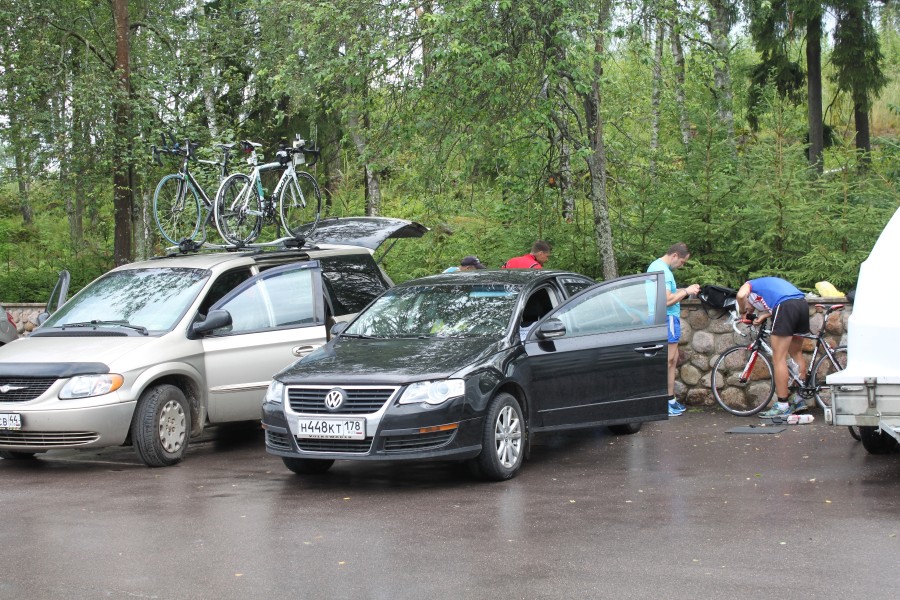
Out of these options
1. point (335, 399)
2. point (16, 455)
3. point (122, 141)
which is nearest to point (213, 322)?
point (335, 399)

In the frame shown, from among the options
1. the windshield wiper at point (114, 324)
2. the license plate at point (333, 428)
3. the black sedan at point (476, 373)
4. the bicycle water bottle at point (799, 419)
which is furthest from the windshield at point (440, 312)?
the bicycle water bottle at point (799, 419)

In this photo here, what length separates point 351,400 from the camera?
8188 millimetres

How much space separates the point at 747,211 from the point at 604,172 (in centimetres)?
206

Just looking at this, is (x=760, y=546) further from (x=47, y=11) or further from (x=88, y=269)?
(x=47, y=11)

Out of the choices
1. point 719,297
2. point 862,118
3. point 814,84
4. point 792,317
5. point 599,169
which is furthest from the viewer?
point 862,118

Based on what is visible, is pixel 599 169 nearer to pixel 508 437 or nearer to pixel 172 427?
pixel 508 437

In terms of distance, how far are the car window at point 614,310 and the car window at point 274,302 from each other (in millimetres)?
2837

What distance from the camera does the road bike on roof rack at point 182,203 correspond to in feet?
43.3

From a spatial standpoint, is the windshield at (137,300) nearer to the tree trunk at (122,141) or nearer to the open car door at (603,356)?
the open car door at (603,356)

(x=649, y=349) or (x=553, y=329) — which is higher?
(x=553, y=329)

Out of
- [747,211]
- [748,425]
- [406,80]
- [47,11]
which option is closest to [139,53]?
[47,11]

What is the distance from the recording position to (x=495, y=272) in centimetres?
1022

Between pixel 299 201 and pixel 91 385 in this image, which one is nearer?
pixel 91 385

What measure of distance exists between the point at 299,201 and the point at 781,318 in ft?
19.4
